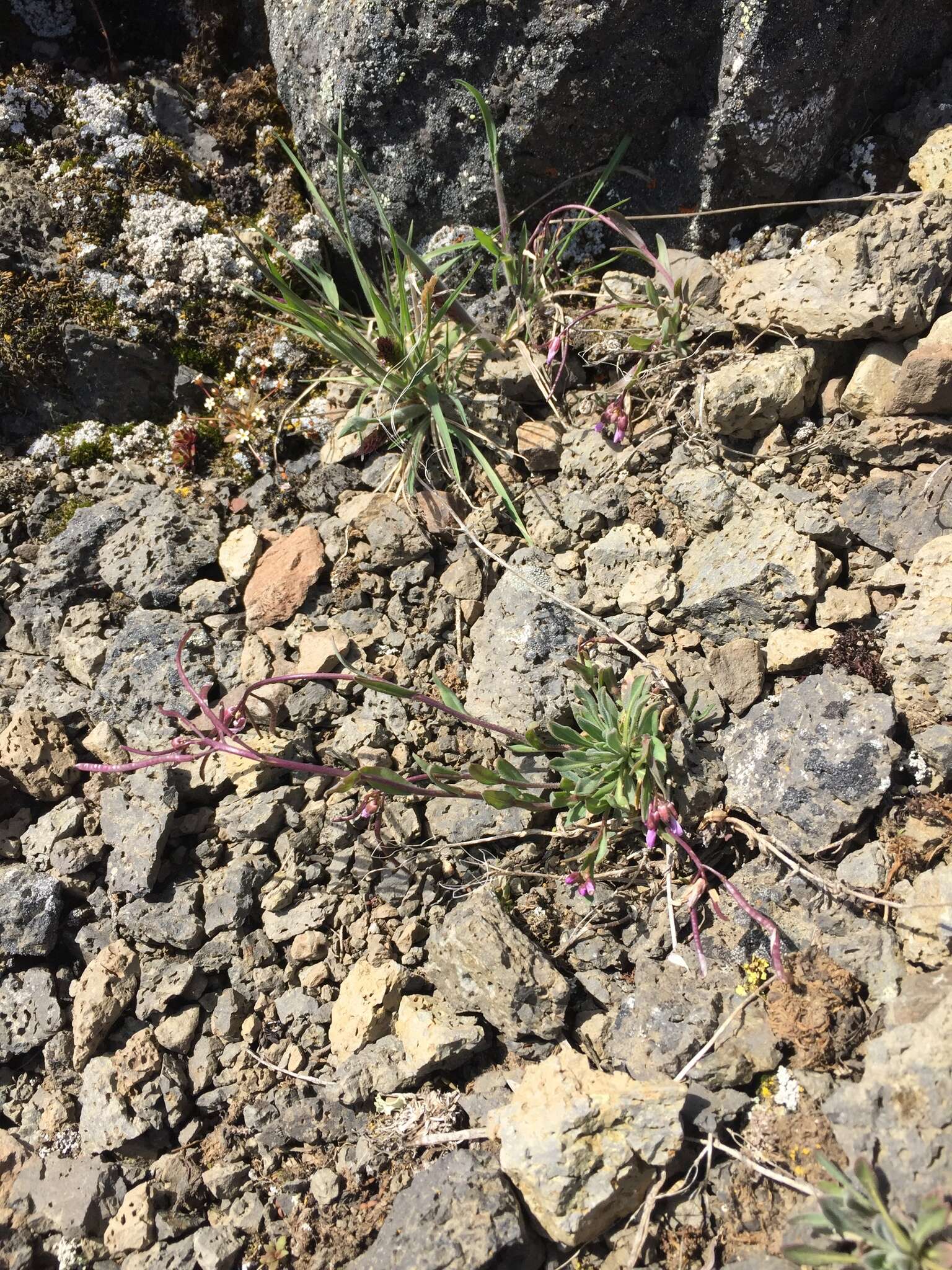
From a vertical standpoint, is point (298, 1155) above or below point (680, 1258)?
above

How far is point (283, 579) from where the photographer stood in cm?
352

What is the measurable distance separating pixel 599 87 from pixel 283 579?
93.9 inches

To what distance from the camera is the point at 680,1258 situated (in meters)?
2.23

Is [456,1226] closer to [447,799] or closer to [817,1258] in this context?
[817,1258]

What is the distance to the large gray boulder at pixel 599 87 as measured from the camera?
128 inches

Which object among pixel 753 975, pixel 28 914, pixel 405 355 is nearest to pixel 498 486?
pixel 405 355

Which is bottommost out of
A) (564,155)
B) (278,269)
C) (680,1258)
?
(680,1258)

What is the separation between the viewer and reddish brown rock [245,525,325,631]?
3492mm

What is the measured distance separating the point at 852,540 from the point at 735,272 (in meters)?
1.27

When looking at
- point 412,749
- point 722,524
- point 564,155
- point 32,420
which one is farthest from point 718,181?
point 32,420

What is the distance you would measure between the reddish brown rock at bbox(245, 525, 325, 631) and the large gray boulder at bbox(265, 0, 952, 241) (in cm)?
161

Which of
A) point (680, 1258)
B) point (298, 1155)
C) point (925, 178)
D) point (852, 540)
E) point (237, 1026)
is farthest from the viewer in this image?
point (925, 178)

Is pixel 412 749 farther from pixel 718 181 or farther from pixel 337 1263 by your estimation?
pixel 718 181

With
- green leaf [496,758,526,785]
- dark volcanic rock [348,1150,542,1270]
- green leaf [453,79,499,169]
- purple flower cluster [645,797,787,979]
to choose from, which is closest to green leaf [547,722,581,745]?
green leaf [496,758,526,785]
